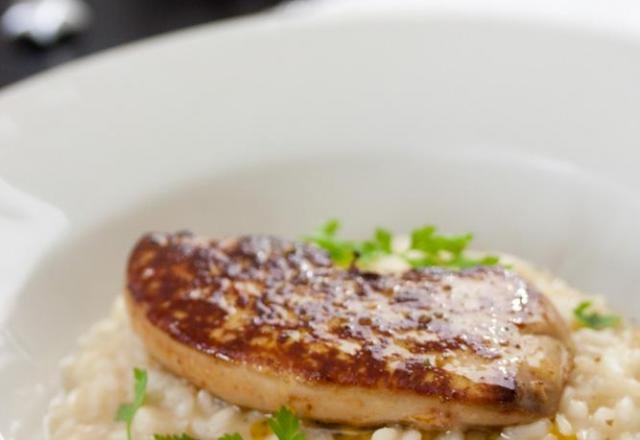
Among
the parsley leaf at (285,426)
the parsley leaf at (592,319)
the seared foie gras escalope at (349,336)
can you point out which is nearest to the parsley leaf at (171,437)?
the seared foie gras escalope at (349,336)

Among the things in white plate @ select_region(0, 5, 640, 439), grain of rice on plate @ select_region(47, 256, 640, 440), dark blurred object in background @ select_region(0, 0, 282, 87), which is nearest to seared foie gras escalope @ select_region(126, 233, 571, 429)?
grain of rice on plate @ select_region(47, 256, 640, 440)

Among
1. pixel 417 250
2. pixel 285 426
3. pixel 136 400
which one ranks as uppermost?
pixel 417 250

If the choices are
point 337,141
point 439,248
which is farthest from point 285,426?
point 337,141

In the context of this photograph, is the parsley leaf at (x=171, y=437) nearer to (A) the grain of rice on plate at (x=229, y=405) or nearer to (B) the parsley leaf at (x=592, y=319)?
(A) the grain of rice on plate at (x=229, y=405)

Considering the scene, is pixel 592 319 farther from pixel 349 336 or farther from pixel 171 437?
pixel 171 437

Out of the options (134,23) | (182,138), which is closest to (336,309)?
(182,138)
